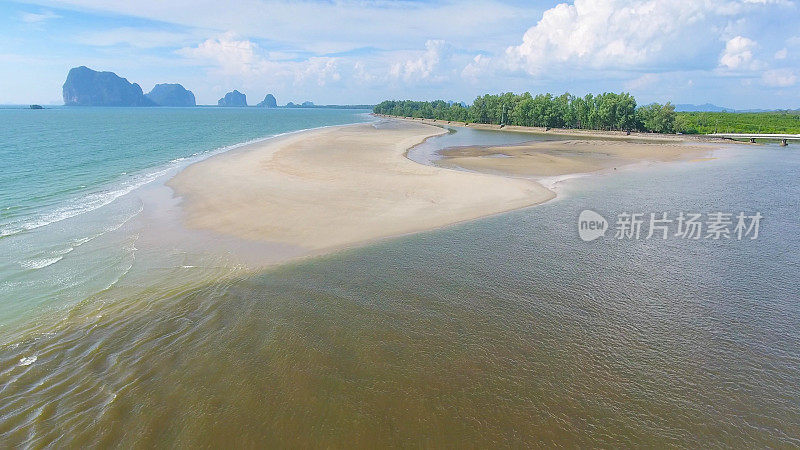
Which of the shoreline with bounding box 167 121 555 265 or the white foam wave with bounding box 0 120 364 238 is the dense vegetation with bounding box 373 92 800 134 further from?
the white foam wave with bounding box 0 120 364 238

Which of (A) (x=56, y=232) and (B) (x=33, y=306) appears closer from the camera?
(B) (x=33, y=306)

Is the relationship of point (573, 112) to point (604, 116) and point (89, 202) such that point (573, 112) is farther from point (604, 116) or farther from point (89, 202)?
point (89, 202)

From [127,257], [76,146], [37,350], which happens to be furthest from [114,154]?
[37,350]

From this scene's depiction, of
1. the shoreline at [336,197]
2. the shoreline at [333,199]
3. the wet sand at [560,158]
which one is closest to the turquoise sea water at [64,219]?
the shoreline at [336,197]

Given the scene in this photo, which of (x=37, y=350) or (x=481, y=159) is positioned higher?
(x=481, y=159)

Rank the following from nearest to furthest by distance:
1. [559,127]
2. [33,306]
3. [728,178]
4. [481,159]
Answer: [33,306] < [728,178] < [481,159] < [559,127]

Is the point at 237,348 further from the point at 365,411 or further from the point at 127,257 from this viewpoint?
the point at 127,257

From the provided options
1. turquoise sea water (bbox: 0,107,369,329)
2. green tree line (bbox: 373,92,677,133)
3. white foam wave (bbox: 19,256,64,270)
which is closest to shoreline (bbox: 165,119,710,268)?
turquoise sea water (bbox: 0,107,369,329)
